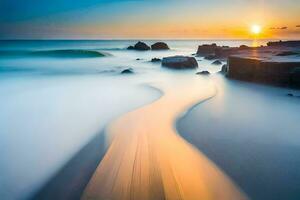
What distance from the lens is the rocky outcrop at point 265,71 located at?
34.0 ft

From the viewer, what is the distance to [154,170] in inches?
161

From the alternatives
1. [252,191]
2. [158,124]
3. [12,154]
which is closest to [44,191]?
[12,154]

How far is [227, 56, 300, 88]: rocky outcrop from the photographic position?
1035 centimetres

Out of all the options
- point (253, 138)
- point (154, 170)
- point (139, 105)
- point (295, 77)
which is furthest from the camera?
point (295, 77)

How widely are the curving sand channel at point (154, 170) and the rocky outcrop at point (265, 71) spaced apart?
6.12 m

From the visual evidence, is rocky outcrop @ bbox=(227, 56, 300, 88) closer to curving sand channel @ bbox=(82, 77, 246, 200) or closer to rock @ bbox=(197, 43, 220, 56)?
curving sand channel @ bbox=(82, 77, 246, 200)

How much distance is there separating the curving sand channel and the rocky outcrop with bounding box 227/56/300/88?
6124mm

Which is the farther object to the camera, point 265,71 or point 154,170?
point 265,71

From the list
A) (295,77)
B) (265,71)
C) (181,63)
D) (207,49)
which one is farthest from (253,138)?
(207,49)

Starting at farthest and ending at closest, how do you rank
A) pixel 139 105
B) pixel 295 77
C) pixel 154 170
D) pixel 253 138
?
pixel 295 77 < pixel 139 105 < pixel 253 138 < pixel 154 170

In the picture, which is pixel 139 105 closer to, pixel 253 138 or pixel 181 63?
pixel 253 138

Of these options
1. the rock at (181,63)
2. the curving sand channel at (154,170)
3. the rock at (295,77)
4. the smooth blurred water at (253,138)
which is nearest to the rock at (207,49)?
the rock at (181,63)

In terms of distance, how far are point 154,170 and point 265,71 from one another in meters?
8.66

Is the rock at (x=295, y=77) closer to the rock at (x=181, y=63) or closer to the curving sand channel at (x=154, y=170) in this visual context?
the curving sand channel at (x=154, y=170)
